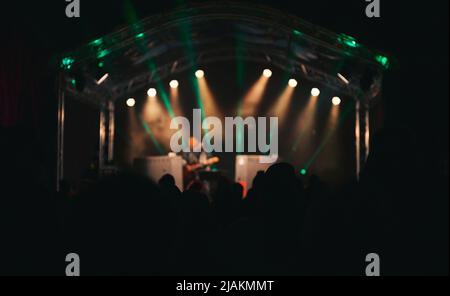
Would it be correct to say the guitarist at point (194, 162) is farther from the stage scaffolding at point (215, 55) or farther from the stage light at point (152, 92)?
the stage scaffolding at point (215, 55)

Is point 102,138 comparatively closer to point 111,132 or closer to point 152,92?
point 111,132

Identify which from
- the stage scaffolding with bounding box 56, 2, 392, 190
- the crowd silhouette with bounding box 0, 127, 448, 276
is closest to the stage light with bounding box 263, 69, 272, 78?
the stage scaffolding with bounding box 56, 2, 392, 190

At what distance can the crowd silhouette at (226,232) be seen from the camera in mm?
1339

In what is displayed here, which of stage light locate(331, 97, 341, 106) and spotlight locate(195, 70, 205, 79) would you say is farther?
spotlight locate(195, 70, 205, 79)

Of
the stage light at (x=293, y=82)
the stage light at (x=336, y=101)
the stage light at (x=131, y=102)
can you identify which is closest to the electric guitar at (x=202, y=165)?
the stage light at (x=131, y=102)

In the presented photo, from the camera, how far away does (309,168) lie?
12.5 meters

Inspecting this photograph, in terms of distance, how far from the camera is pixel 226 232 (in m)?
1.89

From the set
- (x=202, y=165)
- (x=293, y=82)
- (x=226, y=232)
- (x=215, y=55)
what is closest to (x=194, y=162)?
(x=202, y=165)

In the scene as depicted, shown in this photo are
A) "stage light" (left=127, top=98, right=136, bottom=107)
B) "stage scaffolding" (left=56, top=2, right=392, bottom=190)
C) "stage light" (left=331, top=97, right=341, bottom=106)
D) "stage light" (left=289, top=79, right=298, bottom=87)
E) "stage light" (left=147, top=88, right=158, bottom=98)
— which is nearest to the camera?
"stage scaffolding" (left=56, top=2, right=392, bottom=190)

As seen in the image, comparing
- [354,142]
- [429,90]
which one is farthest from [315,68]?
[429,90]

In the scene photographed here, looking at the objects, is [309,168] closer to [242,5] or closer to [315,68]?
[315,68]

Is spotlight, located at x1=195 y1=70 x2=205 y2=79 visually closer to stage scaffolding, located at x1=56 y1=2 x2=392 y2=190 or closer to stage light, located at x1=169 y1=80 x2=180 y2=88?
stage scaffolding, located at x1=56 y1=2 x2=392 y2=190

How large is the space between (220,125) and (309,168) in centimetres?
287

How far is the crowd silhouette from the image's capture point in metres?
1.34
